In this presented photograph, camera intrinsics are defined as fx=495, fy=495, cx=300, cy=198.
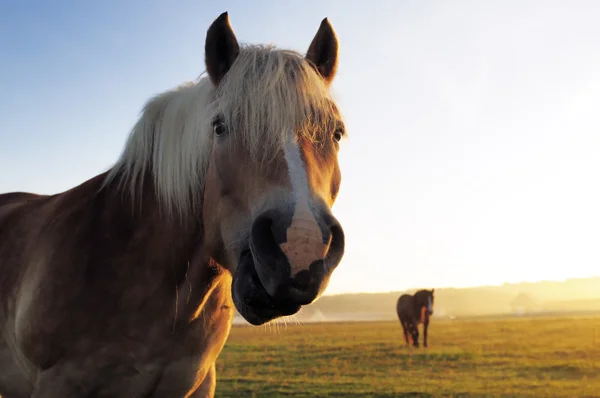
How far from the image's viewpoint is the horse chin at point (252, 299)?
208 cm

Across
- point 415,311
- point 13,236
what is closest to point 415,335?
point 415,311

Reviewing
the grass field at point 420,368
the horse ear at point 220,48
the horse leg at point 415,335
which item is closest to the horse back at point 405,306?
the horse leg at point 415,335

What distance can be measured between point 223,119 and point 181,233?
0.75 metres

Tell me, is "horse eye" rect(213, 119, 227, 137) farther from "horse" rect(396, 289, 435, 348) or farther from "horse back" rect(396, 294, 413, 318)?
"horse back" rect(396, 294, 413, 318)

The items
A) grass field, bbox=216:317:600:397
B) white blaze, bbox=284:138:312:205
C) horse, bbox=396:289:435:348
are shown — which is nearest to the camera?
white blaze, bbox=284:138:312:205

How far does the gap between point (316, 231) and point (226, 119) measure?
2.68 ft

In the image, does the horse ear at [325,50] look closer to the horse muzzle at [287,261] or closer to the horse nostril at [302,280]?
the horse muzzle at [287,261]

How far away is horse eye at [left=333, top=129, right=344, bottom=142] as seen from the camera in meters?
2.66

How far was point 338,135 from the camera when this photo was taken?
2691 millimetres

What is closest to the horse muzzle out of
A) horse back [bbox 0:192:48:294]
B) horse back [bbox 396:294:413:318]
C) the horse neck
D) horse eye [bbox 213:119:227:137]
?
horse eye [bbox 213:119:227:137]

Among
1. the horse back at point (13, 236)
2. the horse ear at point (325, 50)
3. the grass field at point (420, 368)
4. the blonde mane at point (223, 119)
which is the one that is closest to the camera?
the blonde mane at point (223, 119)

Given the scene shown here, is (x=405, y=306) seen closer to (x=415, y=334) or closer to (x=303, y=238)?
(x=415, y=334)

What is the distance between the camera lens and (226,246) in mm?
2395

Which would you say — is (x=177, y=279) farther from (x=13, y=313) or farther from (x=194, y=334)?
(x=13, y=313)
